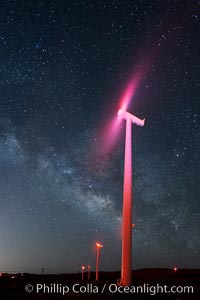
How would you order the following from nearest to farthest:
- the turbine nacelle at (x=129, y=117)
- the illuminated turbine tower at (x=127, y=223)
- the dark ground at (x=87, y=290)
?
1. the dark ground at (x=87, y=290)
2. the illuminated turbine tower at (x=127, y=223)
3. the turbine nacelle at (x=129, y=117)

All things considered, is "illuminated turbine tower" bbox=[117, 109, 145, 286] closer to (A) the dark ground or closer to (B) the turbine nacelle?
(A) the dark ground

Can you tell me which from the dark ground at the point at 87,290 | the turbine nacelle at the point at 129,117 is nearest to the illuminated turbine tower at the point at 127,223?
the dark ground at the point at 87,290

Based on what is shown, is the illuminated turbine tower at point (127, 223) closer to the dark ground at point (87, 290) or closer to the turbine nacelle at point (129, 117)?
the dark ground at point (87, 290)

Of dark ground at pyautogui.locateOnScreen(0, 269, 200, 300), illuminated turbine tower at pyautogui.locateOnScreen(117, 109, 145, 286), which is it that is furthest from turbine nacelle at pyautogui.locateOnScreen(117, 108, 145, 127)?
dark ground at pyautogui.locateOnScreen(0, 269, 200, 300)

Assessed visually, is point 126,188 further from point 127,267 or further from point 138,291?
point 138,291

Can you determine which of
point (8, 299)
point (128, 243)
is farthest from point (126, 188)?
point (8, 299)

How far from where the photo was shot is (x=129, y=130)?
32.0 metres

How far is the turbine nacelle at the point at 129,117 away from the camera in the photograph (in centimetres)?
3372

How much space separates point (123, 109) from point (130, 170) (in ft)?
26.7

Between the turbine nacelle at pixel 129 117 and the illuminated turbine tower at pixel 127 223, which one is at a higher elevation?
the turbine nacelle at pixel 129 117

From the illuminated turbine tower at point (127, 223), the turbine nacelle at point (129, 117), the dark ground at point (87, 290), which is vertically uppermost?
the turbine nacelle at point (129, 117)

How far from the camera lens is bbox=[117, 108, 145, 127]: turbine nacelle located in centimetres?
3372

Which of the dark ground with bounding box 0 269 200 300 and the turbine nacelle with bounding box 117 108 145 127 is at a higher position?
the turbine nacelle with bounding box 117 108 145 127

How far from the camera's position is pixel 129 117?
33.8 meters
